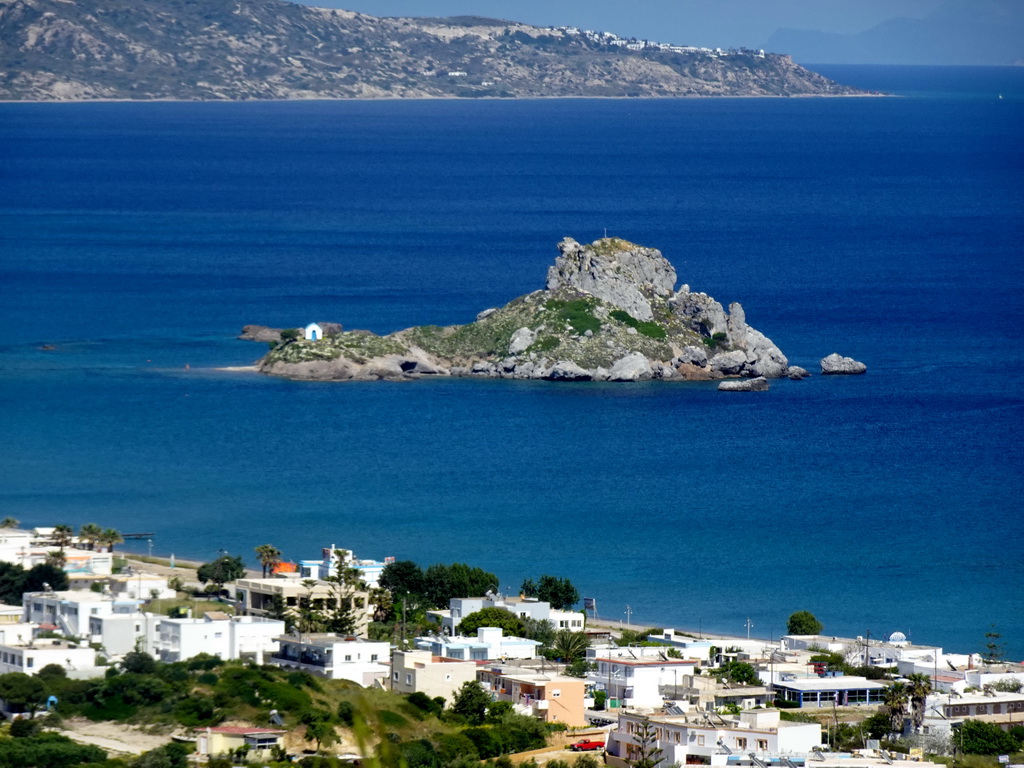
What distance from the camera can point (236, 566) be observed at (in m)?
61.2

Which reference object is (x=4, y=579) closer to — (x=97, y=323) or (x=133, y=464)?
(x=133, y=464)

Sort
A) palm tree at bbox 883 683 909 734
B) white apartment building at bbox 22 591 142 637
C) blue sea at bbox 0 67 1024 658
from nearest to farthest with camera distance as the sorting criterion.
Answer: palm tree at bbox 883 683 909 734 < white apartment building at bbox 22 591 142 637 < blue sea at bbox 0 67 1024 658

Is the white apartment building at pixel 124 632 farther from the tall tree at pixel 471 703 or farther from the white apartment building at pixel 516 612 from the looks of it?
the white apartment building at pixel 516 612

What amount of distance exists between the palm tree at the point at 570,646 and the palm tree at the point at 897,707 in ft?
30.2

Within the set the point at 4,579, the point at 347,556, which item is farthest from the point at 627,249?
the point at 4,579

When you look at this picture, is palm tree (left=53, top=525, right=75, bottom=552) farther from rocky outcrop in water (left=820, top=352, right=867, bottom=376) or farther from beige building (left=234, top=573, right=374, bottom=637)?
rocky outcrop in water (left=820, top=352, right=867, bottom=376)

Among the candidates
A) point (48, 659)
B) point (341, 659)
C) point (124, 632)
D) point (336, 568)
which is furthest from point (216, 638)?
point (336, 568)

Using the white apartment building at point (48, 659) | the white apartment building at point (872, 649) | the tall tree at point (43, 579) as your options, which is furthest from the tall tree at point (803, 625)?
the white apartment building at point (48, 659)

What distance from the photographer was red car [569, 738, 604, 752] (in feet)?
147

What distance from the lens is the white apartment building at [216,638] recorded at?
50.4 metres

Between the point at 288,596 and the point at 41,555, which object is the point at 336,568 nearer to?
the point at 288,596

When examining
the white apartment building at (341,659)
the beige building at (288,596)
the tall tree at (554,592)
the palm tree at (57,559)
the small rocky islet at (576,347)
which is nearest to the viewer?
the white apartment building at (341,659)

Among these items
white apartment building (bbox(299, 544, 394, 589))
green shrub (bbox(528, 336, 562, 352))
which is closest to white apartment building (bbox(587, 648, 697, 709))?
white apartment building (bbox(299, 544, 394, 589))

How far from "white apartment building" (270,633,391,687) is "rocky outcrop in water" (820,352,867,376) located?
60325 mm
